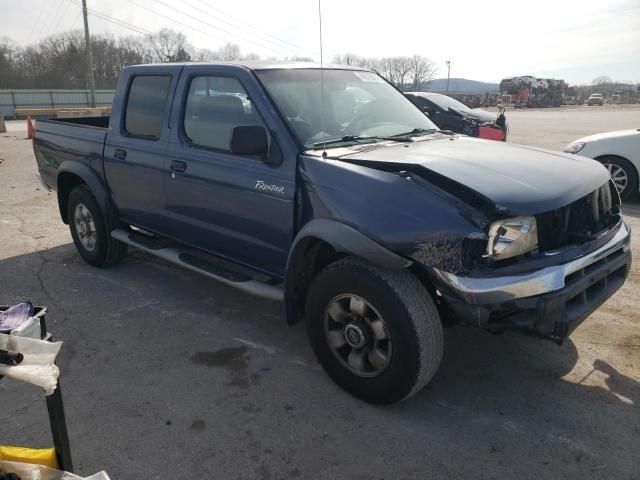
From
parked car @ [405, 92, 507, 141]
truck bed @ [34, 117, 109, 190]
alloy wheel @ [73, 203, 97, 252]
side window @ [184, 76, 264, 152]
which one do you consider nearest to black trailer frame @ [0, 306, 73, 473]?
side window @ [184, 76, 264, 152]

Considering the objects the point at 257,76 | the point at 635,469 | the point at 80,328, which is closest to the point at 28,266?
the point at 80,328

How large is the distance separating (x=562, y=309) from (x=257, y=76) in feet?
7.90

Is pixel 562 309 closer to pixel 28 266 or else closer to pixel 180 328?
pixel 180 328

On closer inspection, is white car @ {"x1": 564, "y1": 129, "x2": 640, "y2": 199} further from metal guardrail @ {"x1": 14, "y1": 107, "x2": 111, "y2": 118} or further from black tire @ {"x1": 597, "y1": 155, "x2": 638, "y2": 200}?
metal guardrail @ {"x1": 14, "y1": 107, "x2": 111, "y2": 118}

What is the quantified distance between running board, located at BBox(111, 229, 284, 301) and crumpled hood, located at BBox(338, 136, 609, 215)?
40.7 inches

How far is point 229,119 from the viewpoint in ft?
12.2

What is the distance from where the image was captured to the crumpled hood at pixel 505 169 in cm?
263

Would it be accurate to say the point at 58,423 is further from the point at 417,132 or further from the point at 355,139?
the point at 417,132

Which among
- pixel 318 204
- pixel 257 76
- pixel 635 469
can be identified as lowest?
pixel 635 469

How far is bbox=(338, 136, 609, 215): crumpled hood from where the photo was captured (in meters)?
2.63

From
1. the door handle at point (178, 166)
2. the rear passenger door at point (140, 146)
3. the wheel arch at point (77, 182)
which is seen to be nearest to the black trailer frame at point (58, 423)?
the door handle at point (178, 166)

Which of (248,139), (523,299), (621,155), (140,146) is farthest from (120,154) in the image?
(621,155)

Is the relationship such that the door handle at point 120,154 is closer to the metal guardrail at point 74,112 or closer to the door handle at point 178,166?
the door handle at point 178,166

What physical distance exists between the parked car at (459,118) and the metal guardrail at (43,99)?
111ft
